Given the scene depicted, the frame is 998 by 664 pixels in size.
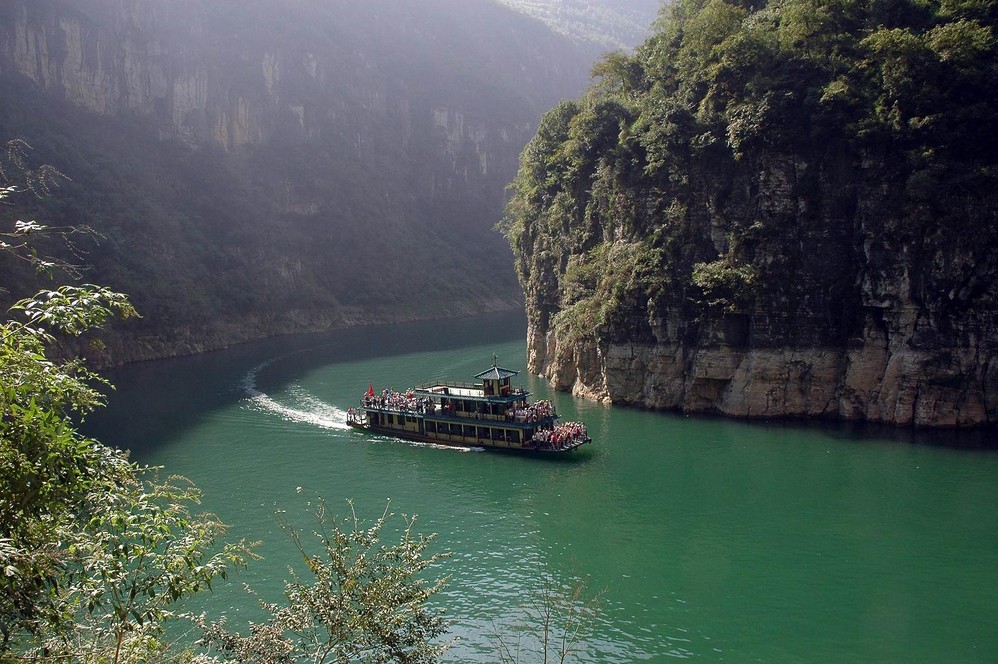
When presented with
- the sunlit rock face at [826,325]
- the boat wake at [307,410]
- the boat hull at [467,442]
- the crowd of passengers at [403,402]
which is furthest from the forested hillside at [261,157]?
the sunlit rock face at [826,325]

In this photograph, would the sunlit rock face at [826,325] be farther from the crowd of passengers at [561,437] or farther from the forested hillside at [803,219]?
the crowd of passengers at [561,437]

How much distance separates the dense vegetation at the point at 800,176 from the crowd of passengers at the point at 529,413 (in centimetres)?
860

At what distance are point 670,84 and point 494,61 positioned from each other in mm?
145003

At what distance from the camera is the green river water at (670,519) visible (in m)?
21.0

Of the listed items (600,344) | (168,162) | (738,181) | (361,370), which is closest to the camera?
(738,181)

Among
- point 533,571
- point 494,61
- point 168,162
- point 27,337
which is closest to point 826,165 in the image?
point 533,571

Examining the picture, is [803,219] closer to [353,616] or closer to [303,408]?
[303,408]

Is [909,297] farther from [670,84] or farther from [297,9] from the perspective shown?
[297,9]

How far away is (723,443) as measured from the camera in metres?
38.7

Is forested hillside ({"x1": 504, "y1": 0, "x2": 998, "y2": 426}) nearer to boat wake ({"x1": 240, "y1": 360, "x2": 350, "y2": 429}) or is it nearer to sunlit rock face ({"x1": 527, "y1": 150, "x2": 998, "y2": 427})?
sunlit rock face ({"x1": 527, "y1": 150, "x2": 998, "y2": 427})

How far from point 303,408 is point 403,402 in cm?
1004

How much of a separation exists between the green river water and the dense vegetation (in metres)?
6.47

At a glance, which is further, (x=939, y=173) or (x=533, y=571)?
(x=939, y=173)

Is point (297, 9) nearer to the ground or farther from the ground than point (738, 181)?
farther from the ground
